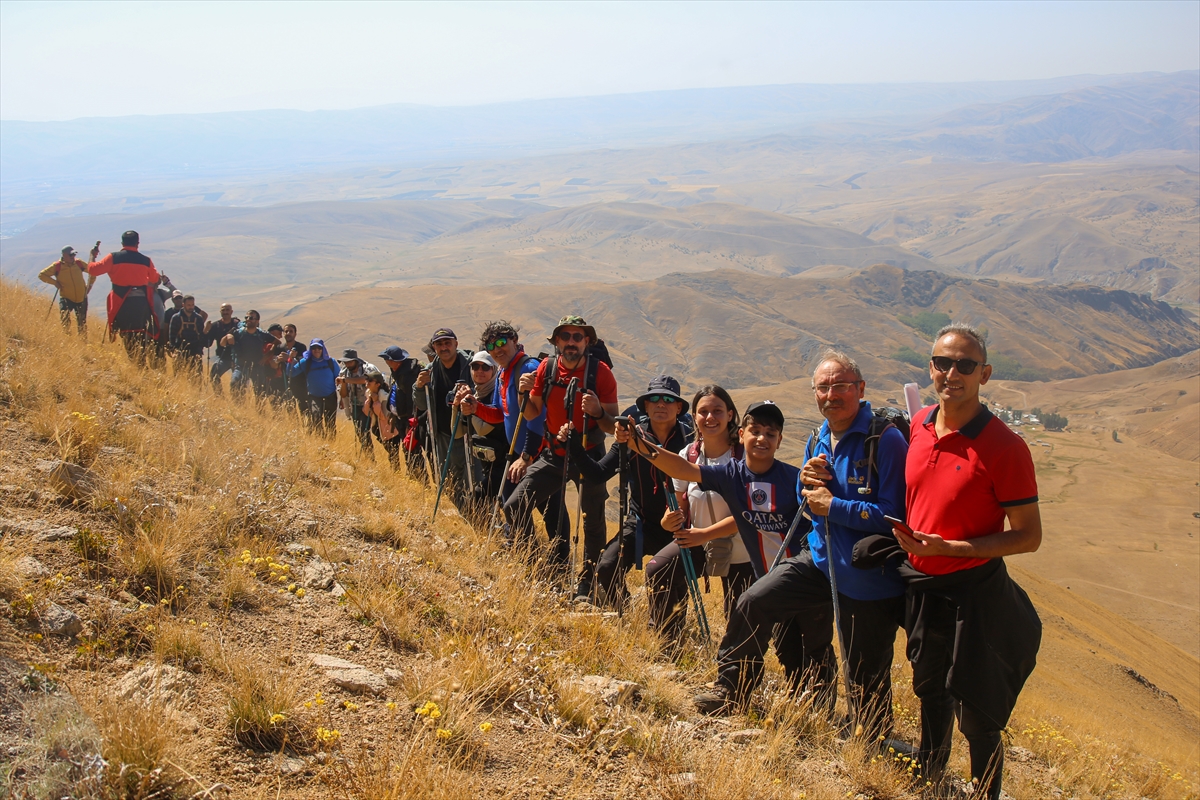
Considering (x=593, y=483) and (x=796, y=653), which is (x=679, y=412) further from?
(x=796, y=653)

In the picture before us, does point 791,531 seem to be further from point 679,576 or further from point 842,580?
point 679,576

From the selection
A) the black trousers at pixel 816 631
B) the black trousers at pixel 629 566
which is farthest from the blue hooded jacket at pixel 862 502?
the black trousers at pixel 629 566

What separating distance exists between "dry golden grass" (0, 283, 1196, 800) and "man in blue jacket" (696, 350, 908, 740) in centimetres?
26

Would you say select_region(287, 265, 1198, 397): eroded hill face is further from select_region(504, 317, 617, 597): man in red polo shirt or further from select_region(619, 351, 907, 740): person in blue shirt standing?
select_region(619, 351, 907, 740): person in blue shirt standing

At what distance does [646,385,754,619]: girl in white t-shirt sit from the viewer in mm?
4500

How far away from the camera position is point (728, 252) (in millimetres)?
199750

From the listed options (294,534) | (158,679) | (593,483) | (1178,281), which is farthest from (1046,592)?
(1178,281)

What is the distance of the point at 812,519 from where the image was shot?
3805mm

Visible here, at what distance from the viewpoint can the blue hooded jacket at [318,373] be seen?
9.89 metres

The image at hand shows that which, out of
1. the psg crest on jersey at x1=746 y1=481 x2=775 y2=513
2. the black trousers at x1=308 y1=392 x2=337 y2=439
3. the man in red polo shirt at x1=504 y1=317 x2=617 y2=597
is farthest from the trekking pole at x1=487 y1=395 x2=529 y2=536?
the black trousers at x1=308 y1=392 x2=337 y2=439

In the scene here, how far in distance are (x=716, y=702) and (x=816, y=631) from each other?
644 mm

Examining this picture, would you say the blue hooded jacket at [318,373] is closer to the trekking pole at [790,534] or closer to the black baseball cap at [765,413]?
the black baseball cap at [765,413]

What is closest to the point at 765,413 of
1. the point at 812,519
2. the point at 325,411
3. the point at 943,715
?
the point at 812,519

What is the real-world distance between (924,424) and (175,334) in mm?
11056
